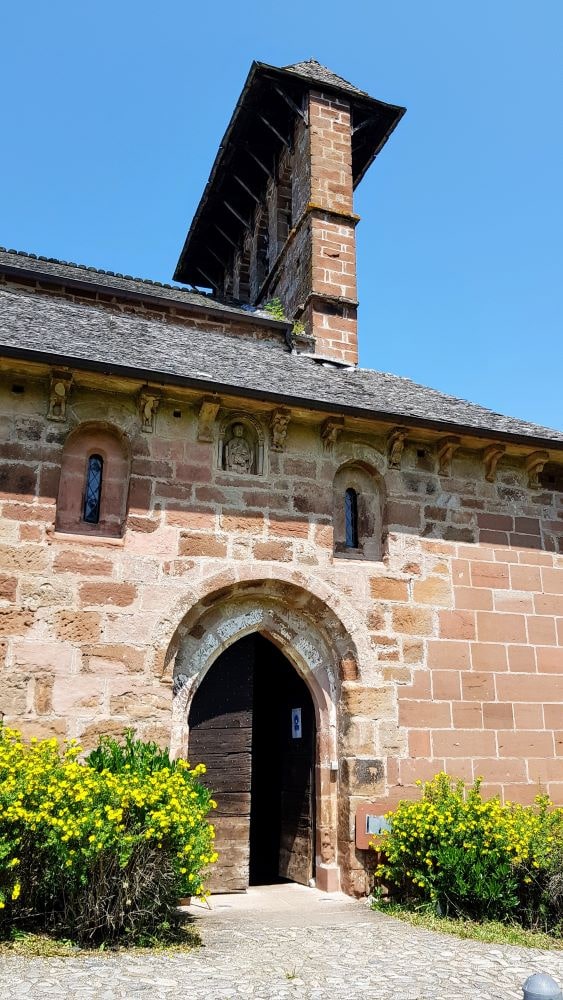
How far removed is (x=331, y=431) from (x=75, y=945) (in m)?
4.73

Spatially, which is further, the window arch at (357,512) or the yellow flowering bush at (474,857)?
the window arch at (357,512)

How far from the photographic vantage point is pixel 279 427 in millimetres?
7492

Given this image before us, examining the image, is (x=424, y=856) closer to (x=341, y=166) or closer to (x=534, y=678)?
(x=534, y=678)

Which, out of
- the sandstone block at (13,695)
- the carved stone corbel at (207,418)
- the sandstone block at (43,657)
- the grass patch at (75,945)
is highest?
the carved stone corbel at (207,418)

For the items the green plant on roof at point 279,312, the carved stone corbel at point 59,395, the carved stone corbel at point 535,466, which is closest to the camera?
the carved stone corbel at point 59,395

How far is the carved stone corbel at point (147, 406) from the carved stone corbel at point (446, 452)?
2876mm

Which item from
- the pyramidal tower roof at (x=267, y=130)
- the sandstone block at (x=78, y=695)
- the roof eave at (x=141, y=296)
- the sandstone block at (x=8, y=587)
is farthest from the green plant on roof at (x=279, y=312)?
the sandstone block at (x=78, y=695)

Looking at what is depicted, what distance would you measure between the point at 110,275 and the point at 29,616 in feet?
22.0

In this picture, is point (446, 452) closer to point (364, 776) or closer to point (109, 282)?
point (364, 776)

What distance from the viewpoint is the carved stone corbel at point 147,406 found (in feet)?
23.1

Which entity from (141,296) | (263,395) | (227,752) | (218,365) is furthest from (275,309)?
(227,752)

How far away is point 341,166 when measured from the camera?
39.3 feet

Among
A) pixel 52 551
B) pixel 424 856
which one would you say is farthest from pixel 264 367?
pixel 424 856

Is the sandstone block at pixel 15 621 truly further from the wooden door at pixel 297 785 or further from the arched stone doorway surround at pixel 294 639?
the wooden door at pixel 297 785
